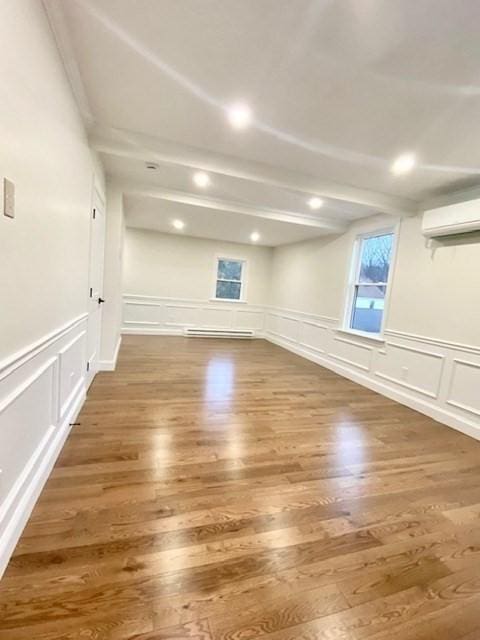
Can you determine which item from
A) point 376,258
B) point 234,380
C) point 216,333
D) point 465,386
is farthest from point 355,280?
point 216,333

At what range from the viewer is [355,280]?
4.92 meters

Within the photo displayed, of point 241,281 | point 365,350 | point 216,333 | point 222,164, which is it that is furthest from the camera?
point 241,281

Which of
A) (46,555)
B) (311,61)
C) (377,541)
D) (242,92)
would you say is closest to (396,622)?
(377,541)

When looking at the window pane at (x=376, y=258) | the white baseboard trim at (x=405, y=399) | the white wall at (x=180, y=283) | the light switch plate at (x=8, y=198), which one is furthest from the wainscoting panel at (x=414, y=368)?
the light switch plate at (x=8, y=198)

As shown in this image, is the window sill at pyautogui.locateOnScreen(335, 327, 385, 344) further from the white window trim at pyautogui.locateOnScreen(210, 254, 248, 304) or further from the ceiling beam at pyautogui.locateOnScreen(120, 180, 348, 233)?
the white window trim at pyautogui.locateOnScreen(210, 254, 248, 304)

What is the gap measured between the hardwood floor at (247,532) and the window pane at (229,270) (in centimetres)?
478

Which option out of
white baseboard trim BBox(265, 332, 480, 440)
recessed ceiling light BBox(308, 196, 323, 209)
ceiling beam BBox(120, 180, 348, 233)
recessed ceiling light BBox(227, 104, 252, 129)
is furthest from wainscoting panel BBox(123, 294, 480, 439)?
recessed ceiling light BBox(227, 104, 252, 129)

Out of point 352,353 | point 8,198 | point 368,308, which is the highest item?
point 8,198

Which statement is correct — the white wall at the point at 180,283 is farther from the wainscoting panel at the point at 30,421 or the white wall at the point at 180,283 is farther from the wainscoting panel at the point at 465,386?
the wainscoting panel at the point at 465,386

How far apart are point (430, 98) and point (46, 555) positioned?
10.3 ft

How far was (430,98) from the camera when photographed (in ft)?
5.97

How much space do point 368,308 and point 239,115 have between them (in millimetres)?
3442

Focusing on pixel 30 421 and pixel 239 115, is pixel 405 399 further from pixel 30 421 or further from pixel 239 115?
pixel 30 421

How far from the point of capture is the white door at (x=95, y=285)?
3.01 meters
